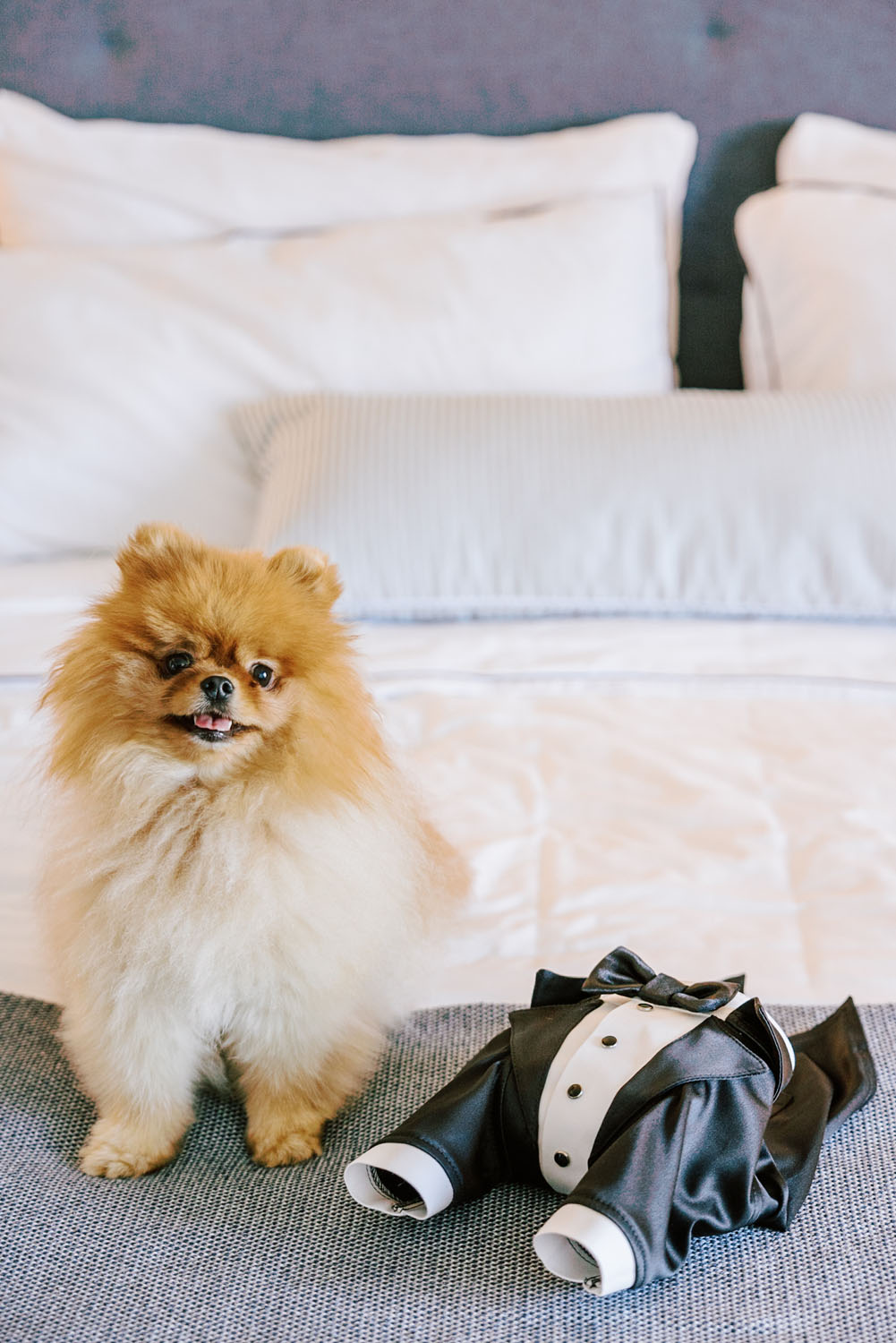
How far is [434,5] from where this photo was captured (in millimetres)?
2121

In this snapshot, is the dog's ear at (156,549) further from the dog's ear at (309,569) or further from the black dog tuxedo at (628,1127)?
the black dog tuxedo at (628,1127)

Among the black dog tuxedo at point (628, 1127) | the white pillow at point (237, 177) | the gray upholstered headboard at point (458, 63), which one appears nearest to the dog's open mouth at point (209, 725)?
the black dog tuxedo at point (628, 1127)

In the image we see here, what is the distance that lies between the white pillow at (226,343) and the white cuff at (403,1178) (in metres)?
1.26

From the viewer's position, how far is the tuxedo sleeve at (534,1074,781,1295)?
2.09ft

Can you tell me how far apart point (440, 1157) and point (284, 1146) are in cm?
16

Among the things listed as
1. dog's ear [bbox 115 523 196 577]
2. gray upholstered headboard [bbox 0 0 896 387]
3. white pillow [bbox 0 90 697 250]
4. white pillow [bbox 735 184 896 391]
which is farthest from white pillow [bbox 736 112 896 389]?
dog's ear [bbox 115 523 196 577]

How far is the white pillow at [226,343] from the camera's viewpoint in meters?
1.79

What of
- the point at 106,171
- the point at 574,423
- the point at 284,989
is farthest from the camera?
the point at 106,171

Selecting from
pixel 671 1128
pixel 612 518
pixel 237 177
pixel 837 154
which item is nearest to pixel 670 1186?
pixel 671 1128

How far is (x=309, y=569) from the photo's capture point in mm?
928

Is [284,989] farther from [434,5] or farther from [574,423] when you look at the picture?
[434,5]

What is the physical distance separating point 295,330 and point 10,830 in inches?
39.5

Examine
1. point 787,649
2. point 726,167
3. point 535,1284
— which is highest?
point 726,167

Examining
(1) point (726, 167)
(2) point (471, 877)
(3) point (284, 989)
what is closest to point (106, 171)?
(1) point (726, 167)
